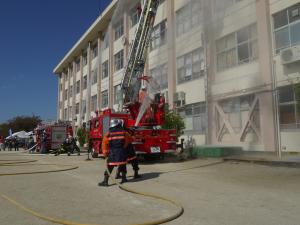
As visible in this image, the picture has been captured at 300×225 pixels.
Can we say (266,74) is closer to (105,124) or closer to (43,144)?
(105,124)

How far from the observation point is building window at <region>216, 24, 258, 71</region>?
16.9 meters

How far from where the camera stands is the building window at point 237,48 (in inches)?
664

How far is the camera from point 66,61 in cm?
5356

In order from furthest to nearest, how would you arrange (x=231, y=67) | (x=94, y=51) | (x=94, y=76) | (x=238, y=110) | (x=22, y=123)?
(x=22, y=123)
(x=94, y=51)
(x=94, y=76)
(x=231, y=67)
(x=238, y=110)

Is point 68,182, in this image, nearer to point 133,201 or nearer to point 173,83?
point 133,201

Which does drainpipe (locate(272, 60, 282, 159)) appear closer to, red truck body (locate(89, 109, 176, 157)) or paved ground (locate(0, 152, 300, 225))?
red truck body (locate(89, 109, 176, 157))

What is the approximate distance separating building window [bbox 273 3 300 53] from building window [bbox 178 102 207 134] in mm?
6139

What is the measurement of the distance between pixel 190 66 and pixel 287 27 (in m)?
7.29

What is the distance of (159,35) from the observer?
23500 mm

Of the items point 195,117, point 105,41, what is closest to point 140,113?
point 195,117

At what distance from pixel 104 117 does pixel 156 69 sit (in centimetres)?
932

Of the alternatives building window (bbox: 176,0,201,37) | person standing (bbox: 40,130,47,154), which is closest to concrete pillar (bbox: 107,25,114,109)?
person standing (bbox: 40,130,47,154)

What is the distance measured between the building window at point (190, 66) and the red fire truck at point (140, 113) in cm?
456

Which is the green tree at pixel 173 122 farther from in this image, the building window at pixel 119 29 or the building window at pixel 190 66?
the building window at pixel 119 29
